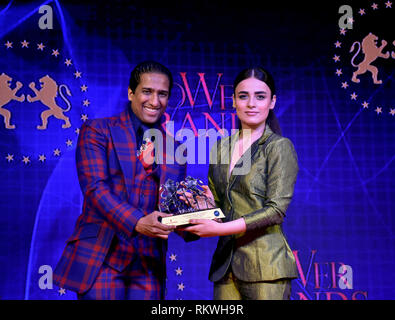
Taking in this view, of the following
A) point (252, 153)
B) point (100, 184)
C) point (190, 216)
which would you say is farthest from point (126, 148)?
point (252, 153)

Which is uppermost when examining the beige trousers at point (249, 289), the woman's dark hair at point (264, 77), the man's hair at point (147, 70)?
the man's hair at point (147, 70)

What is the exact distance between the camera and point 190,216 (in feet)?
8.79

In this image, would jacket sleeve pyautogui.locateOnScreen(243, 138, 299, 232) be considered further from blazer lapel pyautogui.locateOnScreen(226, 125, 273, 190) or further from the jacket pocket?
the jacket pocket

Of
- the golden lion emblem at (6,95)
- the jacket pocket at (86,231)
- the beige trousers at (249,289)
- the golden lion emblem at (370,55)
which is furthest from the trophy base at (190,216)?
the golden lion emblem at (370,55)

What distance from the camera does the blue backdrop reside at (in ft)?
12.1

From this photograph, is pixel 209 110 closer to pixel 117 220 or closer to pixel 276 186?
pixel 276 186

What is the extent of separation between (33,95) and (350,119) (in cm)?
219

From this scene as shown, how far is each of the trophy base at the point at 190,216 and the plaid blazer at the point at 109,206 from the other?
18cm

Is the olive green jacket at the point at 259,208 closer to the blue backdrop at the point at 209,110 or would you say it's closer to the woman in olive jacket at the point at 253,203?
the woman in olive jacket at the point at 253,203

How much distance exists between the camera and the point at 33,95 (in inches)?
146

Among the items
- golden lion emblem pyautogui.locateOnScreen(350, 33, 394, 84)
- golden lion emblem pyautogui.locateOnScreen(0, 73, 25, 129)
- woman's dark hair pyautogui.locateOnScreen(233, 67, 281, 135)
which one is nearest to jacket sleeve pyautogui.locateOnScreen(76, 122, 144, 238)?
woman's dark hair pyautogui.locateOnScreen(233, 67, 281, 135)

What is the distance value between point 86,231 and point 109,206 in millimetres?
209

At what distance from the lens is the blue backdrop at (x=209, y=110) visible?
12.1 feet

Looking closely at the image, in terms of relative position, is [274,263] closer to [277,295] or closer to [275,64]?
[277,295]
